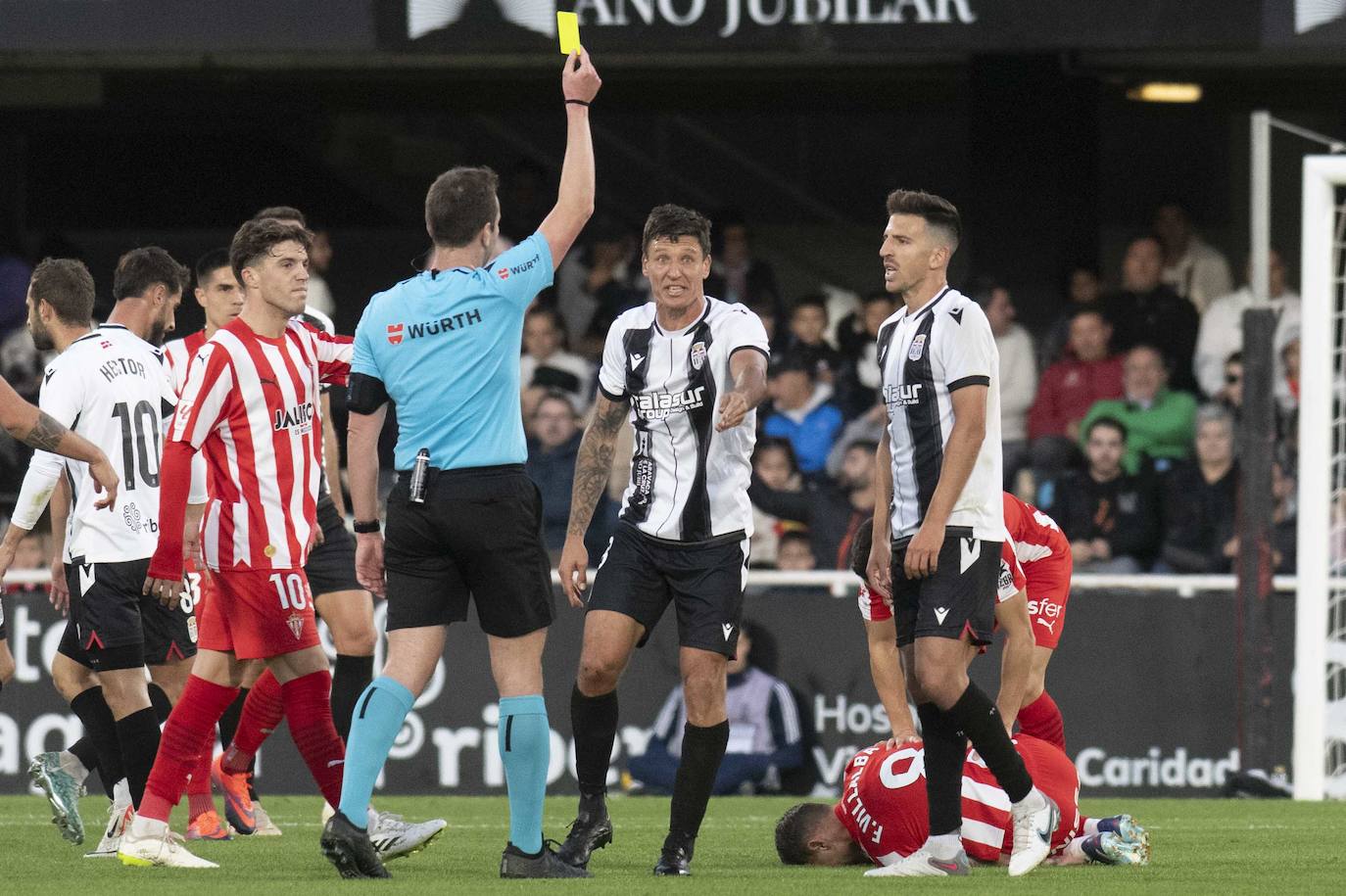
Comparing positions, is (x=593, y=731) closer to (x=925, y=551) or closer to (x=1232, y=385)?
(x=925, y=551)

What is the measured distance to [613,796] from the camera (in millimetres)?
11828

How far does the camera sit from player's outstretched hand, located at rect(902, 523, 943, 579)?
22.7 ft

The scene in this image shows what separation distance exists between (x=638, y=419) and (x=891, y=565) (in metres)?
0.98

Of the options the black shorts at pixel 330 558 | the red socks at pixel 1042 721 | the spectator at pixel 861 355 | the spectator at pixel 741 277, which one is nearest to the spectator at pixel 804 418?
the spectator at pixel 861 355

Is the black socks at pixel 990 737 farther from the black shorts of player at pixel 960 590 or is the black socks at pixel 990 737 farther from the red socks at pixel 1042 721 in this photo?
the red socks at pixel 1042 721

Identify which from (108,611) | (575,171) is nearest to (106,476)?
(108,611)

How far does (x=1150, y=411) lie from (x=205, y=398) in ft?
25.9

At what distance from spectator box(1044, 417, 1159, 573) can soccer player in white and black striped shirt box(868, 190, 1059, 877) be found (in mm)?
6046

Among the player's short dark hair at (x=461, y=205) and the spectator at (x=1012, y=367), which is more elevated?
the player's short dark hair at (x=461, y=205)

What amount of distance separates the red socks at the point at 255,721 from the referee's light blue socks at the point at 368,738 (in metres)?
2.04

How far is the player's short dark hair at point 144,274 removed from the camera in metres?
8.29

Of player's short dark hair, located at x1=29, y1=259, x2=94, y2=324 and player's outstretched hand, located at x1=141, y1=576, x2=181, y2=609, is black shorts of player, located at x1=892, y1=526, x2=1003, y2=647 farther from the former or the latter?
player's short dark hair, located at x1=29, y1=259, x2=94, y2=324

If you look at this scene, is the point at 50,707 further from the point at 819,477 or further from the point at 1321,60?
the point at 1321,60

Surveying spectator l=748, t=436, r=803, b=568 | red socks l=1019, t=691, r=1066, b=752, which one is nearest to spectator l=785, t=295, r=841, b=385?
spectator l=748, t=436, r=803, b=568
